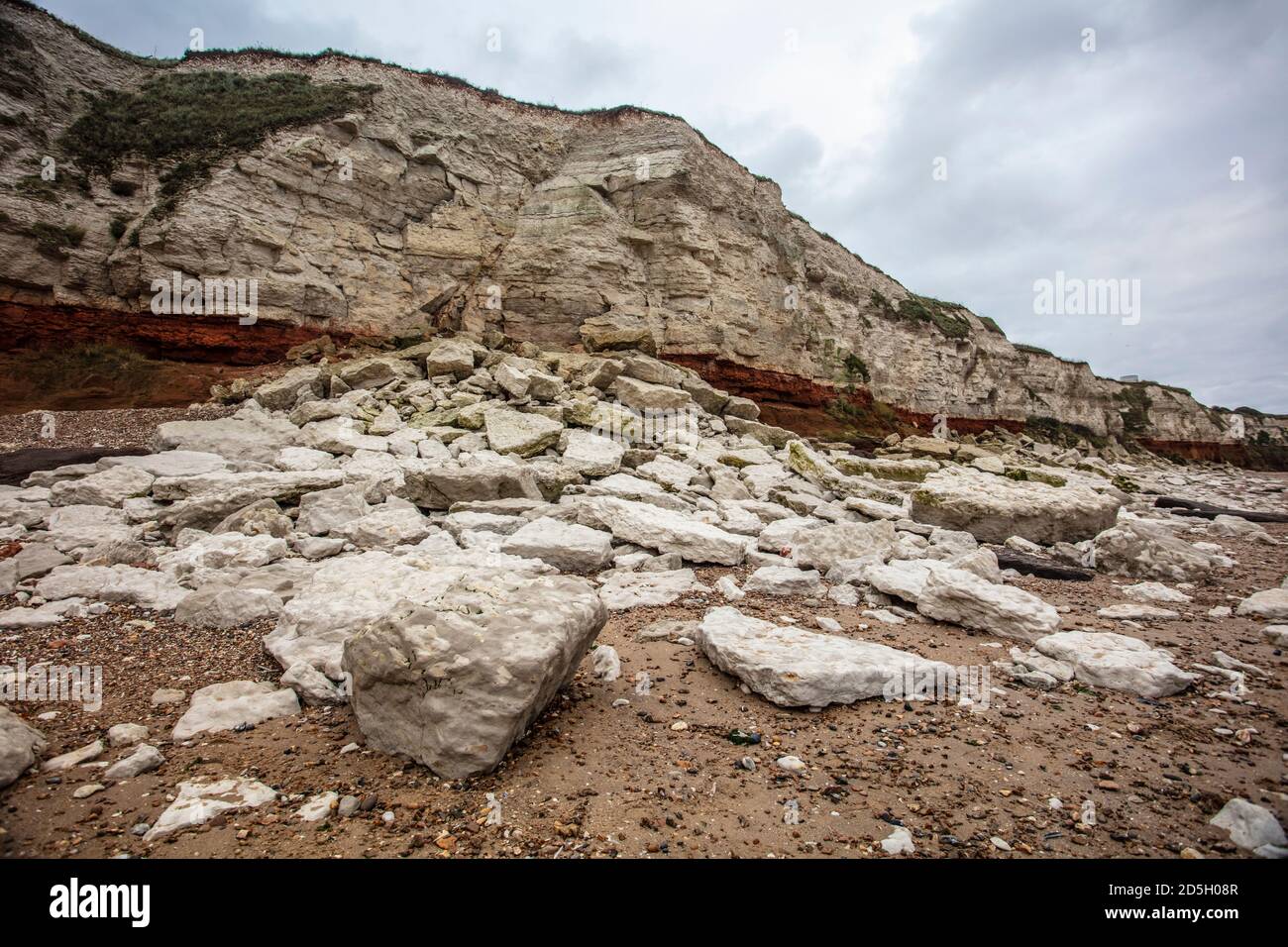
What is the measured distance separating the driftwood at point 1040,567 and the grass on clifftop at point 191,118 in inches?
789

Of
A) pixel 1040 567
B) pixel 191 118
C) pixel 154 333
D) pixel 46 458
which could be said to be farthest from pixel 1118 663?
pixel 191 118

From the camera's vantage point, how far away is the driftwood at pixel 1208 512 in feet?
33.6

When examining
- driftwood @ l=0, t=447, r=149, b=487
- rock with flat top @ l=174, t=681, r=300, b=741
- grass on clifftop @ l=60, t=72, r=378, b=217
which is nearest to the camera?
rock with flat top @ l=174, t=681, r=300, b=741

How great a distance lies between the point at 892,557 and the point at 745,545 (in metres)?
1.56

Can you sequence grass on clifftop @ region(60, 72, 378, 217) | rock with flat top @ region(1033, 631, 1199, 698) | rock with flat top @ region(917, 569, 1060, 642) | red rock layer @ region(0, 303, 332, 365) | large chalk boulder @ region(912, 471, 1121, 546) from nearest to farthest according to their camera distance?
rock with flat top @ region(1033, 631, 1199, 698) < rock with flat top @ region(917, 569, 1060, 642) < large chalk boulder @ region(912, 471, 1121, 546) < red rock layer @ region(0, 303, 332, 365) < grass on clifftop @ region(60, 72, 378, 217)

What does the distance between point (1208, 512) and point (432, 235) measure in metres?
21.4

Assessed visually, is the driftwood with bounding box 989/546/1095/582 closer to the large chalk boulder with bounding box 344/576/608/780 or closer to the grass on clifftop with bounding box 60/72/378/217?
the large chalk boulder with bounding box 344/576/608/780

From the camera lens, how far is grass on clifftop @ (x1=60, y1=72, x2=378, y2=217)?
1469 centimetres

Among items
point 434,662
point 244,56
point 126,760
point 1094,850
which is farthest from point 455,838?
point 244,56

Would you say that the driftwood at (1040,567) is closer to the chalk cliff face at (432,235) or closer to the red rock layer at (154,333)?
the chalk cliff face at (432,235)

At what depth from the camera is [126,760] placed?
2186mm

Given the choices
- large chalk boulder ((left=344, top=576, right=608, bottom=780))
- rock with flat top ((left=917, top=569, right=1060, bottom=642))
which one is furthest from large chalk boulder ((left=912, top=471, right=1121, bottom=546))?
large chalk boulder ((left=344, top=576, right=608, bottom=780))

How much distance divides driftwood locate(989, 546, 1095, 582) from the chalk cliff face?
12.3 m

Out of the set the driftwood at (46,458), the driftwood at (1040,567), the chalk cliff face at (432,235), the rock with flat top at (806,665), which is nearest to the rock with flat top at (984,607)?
the rock with flat top at (806,665)
